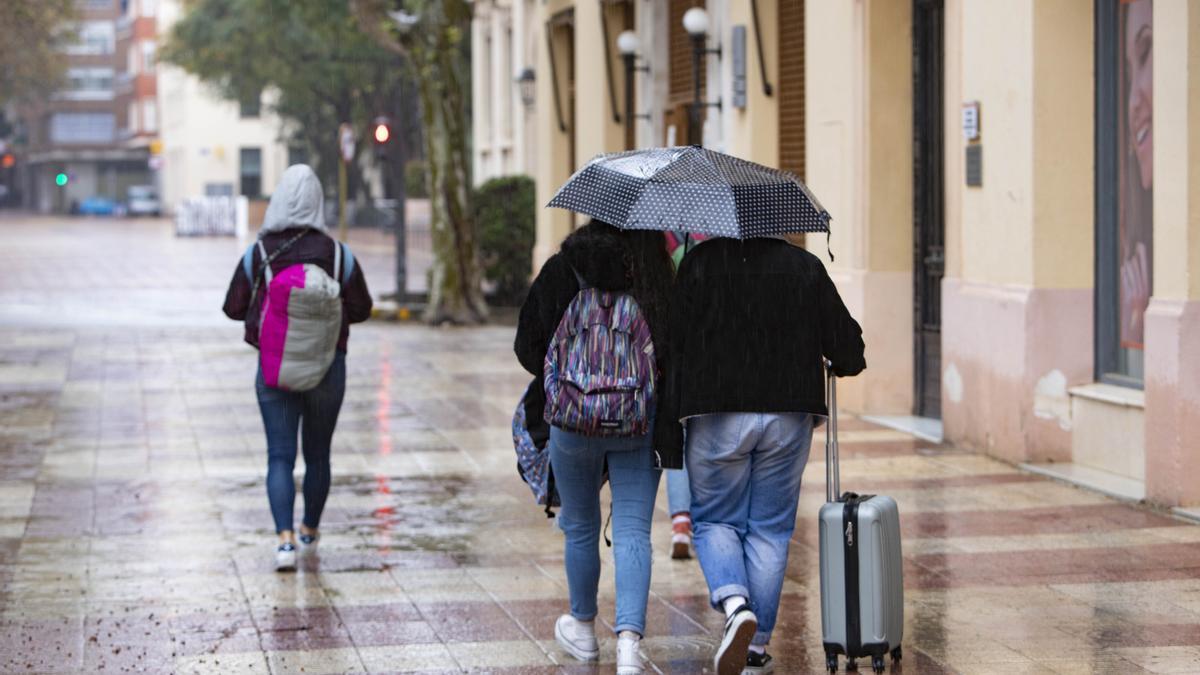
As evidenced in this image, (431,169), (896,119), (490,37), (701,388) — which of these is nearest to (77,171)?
(490,37)

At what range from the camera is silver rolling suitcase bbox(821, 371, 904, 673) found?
6.30 m

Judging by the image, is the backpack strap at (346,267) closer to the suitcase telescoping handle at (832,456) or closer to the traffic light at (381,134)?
the suitcase telescoping handle at (832,456)

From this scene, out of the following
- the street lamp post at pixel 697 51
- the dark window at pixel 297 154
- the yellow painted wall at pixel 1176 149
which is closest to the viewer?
the yellow painted wall at pixel 1176 149

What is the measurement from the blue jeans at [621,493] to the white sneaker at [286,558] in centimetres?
231

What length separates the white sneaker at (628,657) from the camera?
6395 mm

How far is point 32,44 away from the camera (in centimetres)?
5688

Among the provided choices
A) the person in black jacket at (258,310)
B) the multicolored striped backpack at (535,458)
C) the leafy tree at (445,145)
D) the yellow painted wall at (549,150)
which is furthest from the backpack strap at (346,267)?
the yellow painted wall at (549,150)

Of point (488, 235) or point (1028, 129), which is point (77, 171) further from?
point (1028, 129)

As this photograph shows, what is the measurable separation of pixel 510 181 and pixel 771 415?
21085mm

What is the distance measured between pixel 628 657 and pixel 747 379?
100 cm

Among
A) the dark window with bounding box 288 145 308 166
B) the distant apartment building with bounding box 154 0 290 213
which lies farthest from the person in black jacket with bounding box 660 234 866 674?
the distant apartment building with bounding box 154 0 290 213

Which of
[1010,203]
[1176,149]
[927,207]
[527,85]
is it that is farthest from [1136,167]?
[527,85]

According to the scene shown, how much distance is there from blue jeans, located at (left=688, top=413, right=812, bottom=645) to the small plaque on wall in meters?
6.15

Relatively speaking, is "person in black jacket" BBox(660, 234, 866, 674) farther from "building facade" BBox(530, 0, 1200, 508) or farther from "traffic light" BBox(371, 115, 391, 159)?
"traffic light" BBox(371, 115, 391, 159)
